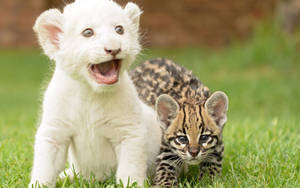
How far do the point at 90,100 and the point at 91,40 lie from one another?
1.93 ft

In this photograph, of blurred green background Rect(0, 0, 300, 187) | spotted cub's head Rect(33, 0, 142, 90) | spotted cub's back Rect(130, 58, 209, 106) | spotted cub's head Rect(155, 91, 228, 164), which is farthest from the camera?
spotted cub's back Rect(130, 58, 209, 106)

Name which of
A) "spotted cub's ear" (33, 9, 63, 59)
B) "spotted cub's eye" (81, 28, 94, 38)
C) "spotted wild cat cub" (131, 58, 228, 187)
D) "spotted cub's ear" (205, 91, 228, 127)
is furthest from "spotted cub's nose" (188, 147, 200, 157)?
"spotted cub's ear" (33, 9, 63, 59)

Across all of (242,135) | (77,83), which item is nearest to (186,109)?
(77,83)

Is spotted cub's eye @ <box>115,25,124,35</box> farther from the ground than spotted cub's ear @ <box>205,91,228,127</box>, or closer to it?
farther from the ground

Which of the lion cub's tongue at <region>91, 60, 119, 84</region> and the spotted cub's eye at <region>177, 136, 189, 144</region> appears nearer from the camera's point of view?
the lion cub's tongue at <region>91, 60, 119, 84</region>

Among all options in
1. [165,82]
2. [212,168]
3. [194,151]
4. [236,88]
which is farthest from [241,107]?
[194,151]

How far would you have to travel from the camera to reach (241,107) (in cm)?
1165

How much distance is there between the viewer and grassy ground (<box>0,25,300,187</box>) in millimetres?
4873

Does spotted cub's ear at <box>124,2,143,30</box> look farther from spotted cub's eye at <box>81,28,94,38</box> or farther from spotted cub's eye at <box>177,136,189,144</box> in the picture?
spotted cub's eye at <box>177,136,189,144</box>

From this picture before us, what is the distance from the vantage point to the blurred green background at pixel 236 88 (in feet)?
16.4

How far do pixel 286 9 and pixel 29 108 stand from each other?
8.23 meters

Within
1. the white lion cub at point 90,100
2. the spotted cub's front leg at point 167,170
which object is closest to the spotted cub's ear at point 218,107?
the spotted cub's front leg at point 167,170

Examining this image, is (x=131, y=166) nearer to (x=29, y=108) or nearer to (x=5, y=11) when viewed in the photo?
(x=29, y=108)

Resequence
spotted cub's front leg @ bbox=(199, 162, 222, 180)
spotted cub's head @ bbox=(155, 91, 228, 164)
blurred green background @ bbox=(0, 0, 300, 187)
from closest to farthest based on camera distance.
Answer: spotted cub's head @ bbox=(155, 91, 228, 164)
spotted cub's front leg @ bbox=(199, 162, 222, 180)
blurred green background @ bbox=(0, 0, 300, 187)
